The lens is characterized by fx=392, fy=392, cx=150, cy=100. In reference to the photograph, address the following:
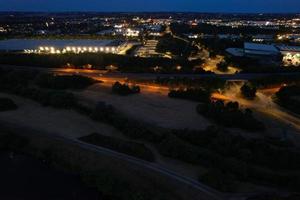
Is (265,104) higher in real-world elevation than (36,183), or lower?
higher

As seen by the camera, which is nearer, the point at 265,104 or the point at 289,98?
the point at 265,104

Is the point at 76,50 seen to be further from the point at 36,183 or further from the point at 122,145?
the point at 36,183

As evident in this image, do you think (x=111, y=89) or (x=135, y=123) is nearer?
(x=135, y=123)

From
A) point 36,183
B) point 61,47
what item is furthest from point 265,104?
point 61,47

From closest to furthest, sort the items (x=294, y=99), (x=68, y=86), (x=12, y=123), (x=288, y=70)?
(x=12, y=123), (x=294, y=99), (x=68, y=86), (x=288, y=70)

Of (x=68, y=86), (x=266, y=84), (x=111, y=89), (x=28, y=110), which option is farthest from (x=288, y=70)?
(x=28, y=110)

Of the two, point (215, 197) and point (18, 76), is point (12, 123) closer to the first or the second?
point (18, 76)

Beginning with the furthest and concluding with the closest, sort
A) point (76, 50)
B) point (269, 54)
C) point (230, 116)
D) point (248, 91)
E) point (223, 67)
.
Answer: point (76, 50)
point (269, 54)
point (223, 67)
point (248, 91)
point (230, 116)

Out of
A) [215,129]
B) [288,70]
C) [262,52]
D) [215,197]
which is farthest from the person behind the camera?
[262,52]

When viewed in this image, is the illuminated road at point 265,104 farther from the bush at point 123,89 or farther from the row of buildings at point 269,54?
the row of buildings at point 269,54
